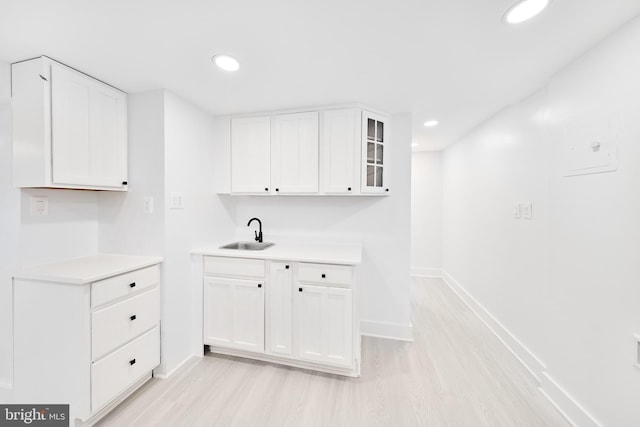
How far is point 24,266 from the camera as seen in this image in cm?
162

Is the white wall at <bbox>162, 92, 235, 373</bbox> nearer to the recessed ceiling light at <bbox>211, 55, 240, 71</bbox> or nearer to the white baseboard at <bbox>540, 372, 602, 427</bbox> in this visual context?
the recessed ceiling light at <bbox>211, 55, 240, 71</bbox>

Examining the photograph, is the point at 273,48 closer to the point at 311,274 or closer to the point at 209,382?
the point at 311,274

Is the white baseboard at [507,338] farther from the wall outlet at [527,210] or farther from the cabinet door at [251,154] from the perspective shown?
the cabinet door at [251,154]

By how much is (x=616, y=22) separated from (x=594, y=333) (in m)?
1.64

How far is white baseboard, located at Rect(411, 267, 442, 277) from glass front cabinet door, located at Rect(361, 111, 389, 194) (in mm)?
2574

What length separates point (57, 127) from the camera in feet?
5.15

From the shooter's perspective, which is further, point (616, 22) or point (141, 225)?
point (141, 225)

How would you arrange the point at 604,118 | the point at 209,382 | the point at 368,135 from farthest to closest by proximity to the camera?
the point at 368,135 → the point at 209,382 → the point at 604,118

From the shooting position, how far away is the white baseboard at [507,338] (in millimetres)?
1896

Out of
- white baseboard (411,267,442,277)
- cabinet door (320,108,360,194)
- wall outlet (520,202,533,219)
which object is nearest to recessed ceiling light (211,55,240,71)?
cabinet door (320,108,360,194)

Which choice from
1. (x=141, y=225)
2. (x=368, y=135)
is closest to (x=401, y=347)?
(x=368, y=135)

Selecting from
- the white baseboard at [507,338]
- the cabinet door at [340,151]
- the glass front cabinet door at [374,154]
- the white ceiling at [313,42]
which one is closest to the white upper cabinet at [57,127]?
the white ceiling at [313,42]

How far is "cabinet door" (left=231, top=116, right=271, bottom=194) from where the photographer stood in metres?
2.44

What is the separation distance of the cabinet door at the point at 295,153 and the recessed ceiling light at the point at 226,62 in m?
0.76
